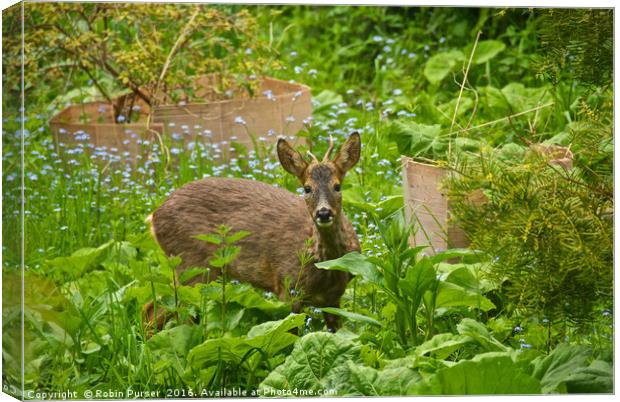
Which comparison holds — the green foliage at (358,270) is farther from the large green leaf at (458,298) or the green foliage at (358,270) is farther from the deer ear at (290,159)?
the deer ear at (290,159)

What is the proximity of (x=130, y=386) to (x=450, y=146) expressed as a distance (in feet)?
5.15

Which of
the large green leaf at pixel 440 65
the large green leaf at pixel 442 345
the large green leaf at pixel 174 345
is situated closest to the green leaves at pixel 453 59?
the large green leaf at pixel 440 65

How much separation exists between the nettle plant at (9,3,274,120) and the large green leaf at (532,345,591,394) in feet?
8.49

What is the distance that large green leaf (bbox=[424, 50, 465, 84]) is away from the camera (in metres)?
6.90

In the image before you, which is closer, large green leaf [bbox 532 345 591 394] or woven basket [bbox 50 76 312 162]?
large green leaf [bbox 532 345 591 394]

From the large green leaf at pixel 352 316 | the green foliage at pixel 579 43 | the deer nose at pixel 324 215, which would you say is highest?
the green foliage at pixel 579 43

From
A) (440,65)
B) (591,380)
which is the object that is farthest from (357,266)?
(440,65)

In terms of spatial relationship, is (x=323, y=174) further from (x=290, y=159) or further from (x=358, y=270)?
(x=358, y=270)

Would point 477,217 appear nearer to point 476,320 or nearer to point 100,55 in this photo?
point 476,320

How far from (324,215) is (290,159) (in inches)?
9.9

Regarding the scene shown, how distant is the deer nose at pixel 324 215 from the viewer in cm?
502

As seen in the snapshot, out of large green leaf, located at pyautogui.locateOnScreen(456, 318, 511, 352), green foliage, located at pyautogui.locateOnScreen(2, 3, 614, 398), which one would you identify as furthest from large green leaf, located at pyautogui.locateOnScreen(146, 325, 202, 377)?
large green leaf, located at pyautogui.locateOnScreen(456, 318, 511, 352)

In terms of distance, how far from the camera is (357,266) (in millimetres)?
4926

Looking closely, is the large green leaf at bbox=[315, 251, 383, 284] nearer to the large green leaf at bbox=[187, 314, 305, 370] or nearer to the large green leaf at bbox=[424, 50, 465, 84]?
the large green leaf at bbox=[187, 314, 305, 370]
